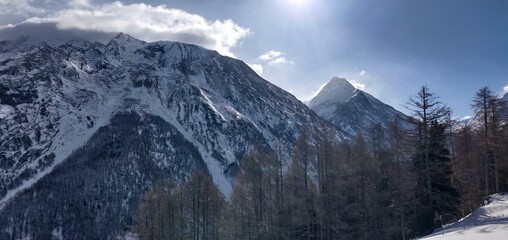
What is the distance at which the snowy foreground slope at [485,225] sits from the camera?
91.8 feet

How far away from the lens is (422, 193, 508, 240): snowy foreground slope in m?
28.0

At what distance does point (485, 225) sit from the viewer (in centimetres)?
3312

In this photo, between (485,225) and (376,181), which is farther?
(376,181)

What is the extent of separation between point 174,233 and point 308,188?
26899 millimetres

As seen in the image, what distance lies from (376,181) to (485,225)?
14556 millimetres

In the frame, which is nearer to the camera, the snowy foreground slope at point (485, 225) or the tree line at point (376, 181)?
the snowy foreground slope at point (485, 225)

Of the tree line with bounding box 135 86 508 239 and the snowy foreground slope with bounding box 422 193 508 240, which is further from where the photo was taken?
the tree line with bounding box 135 86 508 239

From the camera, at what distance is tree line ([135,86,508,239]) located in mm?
44469

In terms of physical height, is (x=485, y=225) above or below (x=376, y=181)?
below

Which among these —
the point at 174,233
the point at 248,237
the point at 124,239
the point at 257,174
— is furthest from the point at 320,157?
the point at 124,239

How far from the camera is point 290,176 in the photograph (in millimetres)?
50500

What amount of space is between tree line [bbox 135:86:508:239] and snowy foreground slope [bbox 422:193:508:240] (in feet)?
11.5

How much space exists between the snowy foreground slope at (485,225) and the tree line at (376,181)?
138 inches

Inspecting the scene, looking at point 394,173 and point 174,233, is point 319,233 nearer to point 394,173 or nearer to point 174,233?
point 394,173
